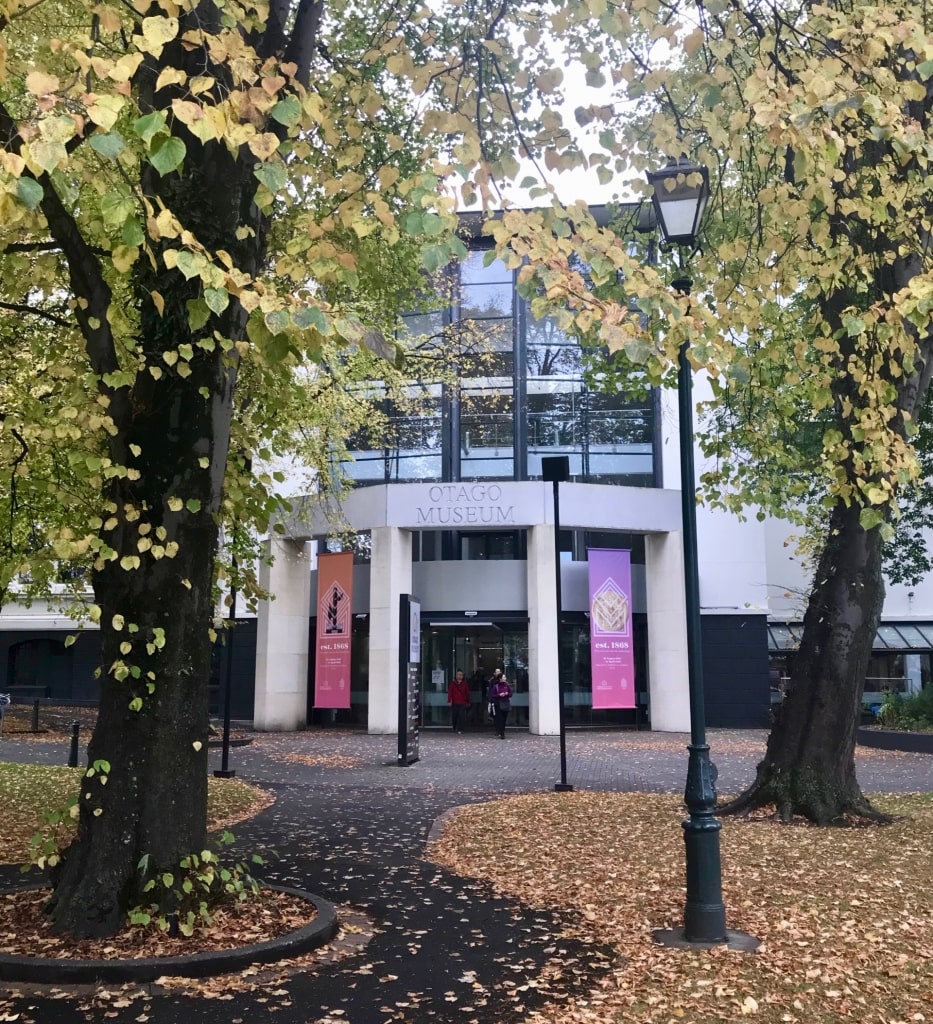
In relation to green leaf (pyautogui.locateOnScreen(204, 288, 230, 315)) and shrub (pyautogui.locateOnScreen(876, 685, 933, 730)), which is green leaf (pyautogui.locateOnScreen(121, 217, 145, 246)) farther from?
shrub (pyautogui.locateOnScreen(876, 685, 933, 730))

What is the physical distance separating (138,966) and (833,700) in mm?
8165

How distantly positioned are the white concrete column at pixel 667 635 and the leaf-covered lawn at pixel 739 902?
14398 millimetres

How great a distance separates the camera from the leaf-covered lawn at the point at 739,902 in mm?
5238

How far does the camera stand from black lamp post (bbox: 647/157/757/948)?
634 cm

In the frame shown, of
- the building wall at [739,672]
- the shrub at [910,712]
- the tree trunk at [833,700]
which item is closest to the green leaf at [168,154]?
the tree trunk at [833,700]

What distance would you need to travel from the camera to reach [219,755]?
1975cm

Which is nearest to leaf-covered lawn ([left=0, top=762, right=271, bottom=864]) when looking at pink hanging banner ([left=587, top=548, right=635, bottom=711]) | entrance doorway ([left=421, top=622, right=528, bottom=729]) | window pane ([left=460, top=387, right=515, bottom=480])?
pink hanging banner ([left=587, top=548, right=635, bottom=711])

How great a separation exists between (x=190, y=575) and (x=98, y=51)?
5.91m

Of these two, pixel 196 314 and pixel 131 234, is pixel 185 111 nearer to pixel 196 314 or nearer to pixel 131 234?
pixel 131 234

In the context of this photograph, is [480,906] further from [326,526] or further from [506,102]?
[326,526]

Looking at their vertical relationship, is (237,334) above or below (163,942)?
above

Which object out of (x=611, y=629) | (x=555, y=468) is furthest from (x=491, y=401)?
(x=555, y=468)

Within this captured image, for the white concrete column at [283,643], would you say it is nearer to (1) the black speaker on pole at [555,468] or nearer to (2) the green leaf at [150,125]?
(1) the black speaker on pole at [555,468]

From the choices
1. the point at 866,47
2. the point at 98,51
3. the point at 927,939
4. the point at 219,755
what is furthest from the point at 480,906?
the point at 219,755
